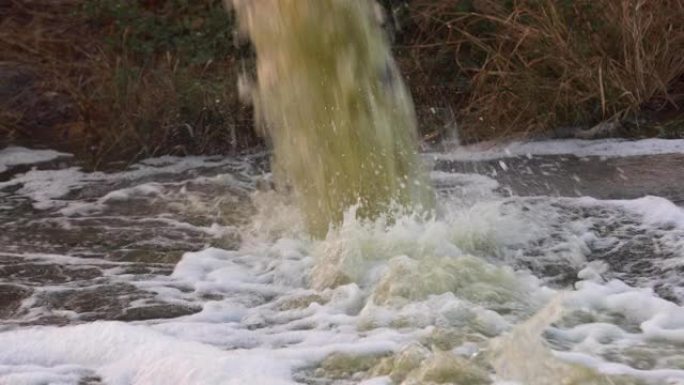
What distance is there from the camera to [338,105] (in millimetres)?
5305

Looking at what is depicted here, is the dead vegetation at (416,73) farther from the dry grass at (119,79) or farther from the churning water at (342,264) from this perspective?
the churning water at (342,264)

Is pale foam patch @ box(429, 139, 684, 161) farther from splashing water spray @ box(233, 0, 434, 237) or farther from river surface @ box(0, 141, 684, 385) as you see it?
splashing water spray @ box(233, 0, 434, 237)

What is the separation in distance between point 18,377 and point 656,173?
3639mm

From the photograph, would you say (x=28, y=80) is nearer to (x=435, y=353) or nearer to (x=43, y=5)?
(x=43, y=5)

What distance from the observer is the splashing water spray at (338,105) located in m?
5.26

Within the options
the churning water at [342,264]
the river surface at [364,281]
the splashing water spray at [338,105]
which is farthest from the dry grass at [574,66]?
the splashing water spray at [338,105]

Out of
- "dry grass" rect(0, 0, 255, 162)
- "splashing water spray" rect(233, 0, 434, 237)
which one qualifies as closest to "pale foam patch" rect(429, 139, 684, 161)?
"dry grass" rect(0, 0, 255, 162)

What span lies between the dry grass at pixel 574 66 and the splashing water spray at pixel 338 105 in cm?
194

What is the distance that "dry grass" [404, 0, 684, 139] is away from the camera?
7078 mm

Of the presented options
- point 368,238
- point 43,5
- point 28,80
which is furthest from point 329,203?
point 43,5

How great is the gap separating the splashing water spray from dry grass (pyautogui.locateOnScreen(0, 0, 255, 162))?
2268 millimetres

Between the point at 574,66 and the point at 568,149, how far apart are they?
0.51 metres

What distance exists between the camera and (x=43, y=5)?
9344 mm

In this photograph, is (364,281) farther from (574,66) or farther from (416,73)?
(416,73)
